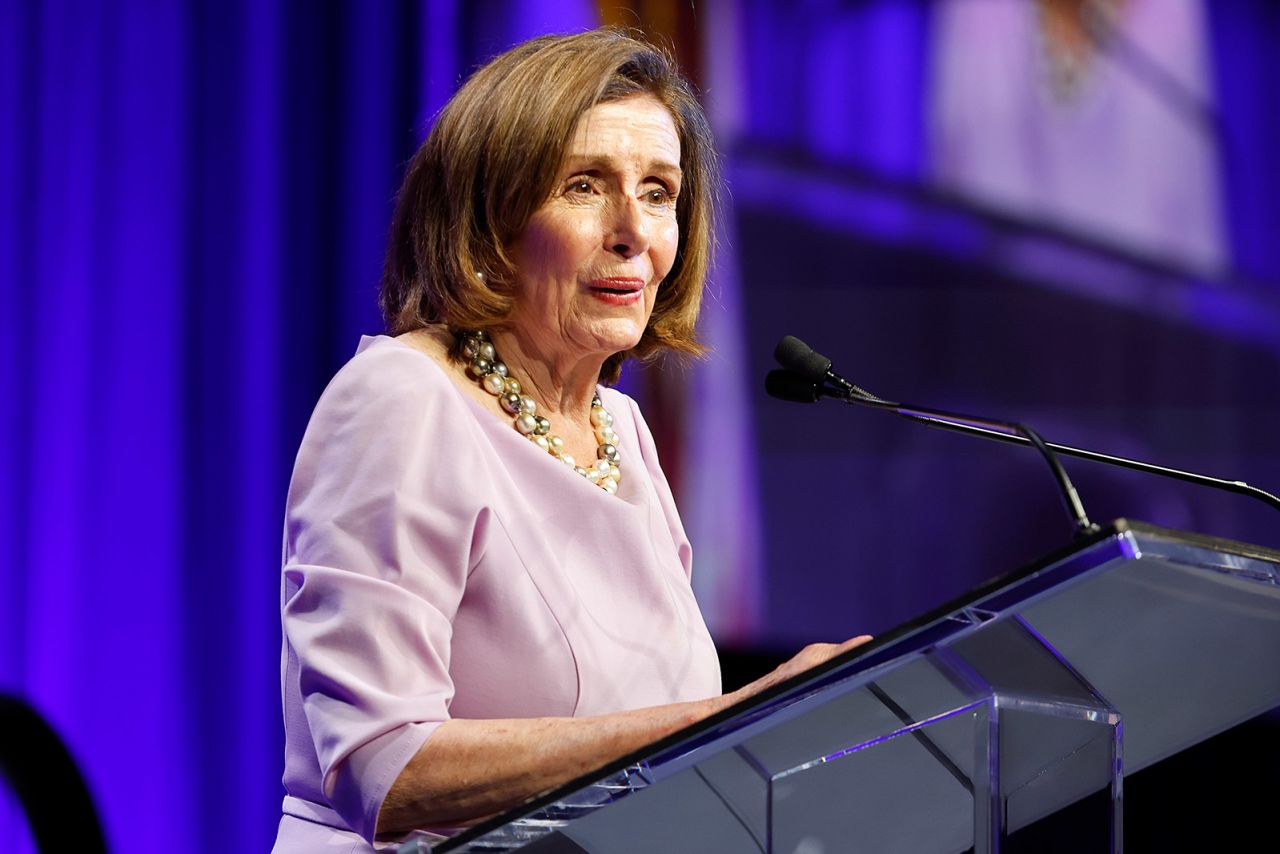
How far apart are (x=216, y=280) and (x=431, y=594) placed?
219 cm

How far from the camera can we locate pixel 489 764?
1.26 m

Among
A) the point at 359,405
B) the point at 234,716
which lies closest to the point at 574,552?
the point at 359,405

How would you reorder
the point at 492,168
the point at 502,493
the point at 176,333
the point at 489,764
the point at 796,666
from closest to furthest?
the point at 796,666 < the point at 489,764 < the point at 502,493 < the point at 492,168 < the point at 176,333

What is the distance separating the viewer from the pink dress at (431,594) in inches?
51.6

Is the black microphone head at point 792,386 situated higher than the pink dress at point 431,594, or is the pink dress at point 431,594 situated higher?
the black microphone head at point 792,386

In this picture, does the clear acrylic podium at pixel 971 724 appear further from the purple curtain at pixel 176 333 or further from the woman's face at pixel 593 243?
the purple curtain at pixel 176 333

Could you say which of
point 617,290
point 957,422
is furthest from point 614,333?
point 957,422

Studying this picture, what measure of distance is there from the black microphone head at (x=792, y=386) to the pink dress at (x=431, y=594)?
0.24 m

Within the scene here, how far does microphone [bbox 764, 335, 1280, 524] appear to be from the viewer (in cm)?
124

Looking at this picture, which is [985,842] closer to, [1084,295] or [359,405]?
[359,405]

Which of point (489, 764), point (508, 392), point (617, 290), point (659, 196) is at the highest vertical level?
point (659, 196)

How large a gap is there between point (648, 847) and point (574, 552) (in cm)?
52

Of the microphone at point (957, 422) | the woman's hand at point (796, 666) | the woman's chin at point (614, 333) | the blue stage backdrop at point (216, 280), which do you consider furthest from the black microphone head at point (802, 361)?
the blue stage backdrop at point (216, 280)

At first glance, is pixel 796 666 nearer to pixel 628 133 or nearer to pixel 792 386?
pixel 792 386
